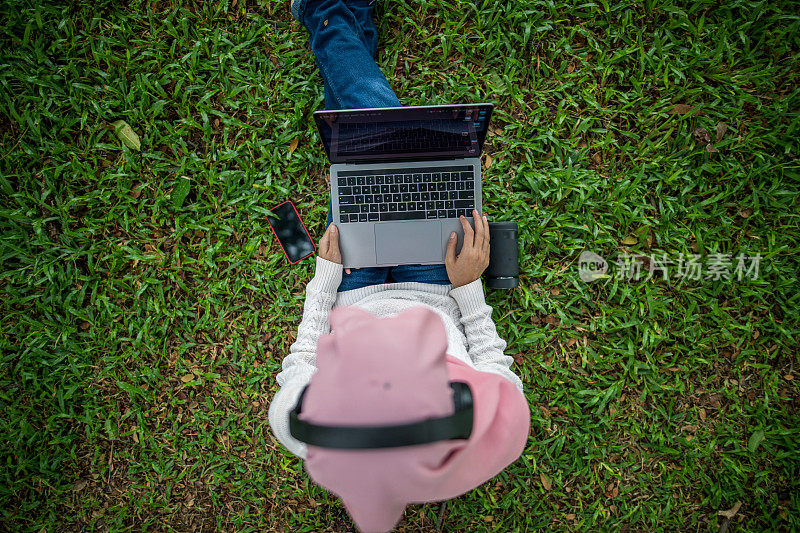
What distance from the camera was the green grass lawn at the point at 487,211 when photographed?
2.36 meters

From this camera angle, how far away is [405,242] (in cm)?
203

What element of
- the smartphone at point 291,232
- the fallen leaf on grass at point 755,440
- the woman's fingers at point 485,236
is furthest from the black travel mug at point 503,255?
the fallen leaf on grass at point 755,440

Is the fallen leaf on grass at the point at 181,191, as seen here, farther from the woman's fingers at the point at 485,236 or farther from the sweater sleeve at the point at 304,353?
the woman's fingers at the point at 485,236

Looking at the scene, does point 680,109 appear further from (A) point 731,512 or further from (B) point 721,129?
(A) point 731,512

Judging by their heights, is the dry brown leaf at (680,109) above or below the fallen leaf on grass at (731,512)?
above

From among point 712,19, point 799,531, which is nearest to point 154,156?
point 712,19

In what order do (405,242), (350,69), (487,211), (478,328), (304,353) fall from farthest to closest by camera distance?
(487,211)
(350,69)
(405,242)
(478,328)
(304,353)

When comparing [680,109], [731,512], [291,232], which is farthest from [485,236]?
[731,512]

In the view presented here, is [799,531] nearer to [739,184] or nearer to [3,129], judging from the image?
[739,184]

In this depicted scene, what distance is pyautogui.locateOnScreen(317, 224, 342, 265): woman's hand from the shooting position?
1.98m

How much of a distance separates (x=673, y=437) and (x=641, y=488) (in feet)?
1.13

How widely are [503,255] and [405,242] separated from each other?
0.50 meters

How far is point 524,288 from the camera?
2.36 metres

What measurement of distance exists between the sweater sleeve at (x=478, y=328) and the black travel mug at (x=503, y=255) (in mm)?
165
